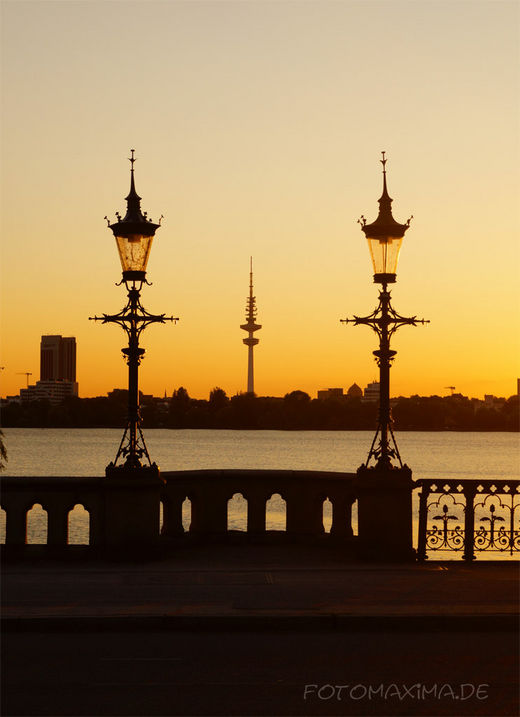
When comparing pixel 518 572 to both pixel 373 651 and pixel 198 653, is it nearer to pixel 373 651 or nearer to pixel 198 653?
pixel 373 651

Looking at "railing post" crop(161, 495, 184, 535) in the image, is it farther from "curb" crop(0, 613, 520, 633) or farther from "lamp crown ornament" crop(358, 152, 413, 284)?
"curb" crop(0, 613, 520, 633)

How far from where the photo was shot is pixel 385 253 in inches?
703

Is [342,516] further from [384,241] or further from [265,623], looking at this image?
[265,623]

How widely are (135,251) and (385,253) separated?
3931mm

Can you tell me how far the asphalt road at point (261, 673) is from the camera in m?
8.87

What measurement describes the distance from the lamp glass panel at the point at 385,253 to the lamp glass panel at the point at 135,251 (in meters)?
3.53

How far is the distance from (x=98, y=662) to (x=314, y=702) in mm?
2382

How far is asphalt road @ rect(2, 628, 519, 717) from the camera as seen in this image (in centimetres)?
887

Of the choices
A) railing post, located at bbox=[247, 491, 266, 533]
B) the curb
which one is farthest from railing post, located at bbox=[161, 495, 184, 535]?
the curb

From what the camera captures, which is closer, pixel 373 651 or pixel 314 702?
pixel 314 702

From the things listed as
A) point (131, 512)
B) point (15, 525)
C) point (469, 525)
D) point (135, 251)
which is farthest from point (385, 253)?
point (15, 525)

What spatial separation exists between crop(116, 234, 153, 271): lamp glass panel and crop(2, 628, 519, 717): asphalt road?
7.24m

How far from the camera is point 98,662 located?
10.4 m

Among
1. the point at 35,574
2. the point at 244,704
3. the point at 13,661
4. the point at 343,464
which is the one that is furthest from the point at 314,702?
the point at 343,464
